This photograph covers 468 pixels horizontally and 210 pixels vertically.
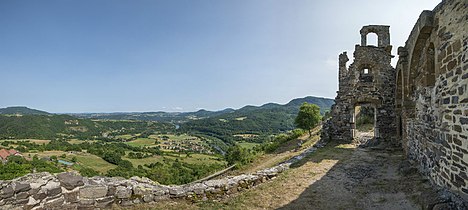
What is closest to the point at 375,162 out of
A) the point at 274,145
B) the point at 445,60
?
the point at 445,60

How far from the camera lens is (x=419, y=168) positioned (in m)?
7.38

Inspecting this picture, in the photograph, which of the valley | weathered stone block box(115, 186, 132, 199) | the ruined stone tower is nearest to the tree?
the valley

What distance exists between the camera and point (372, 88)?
1307cm

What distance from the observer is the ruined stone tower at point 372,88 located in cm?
1285

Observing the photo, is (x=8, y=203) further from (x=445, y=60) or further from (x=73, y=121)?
(x=73, y=121)

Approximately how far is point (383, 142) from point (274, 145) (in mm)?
6945

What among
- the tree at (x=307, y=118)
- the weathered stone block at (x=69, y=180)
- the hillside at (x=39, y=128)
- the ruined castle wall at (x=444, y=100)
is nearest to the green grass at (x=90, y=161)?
the hillside at (x=39, y=128)

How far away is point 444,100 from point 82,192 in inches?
313

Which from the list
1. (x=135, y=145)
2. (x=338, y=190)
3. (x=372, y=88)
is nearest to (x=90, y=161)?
(x=135, y=145)

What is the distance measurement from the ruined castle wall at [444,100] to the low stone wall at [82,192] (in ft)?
15.8

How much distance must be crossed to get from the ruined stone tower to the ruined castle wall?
496cm

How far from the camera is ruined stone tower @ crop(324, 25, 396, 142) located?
12852 millimetres

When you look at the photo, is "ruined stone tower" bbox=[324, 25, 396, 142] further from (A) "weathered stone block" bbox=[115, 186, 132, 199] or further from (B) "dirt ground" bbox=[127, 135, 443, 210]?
(A) "weathered stone block" bbox=[115, 186, 132, 199]

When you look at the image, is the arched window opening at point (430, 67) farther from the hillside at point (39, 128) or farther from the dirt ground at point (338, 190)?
the hillside at point (39, 128)
